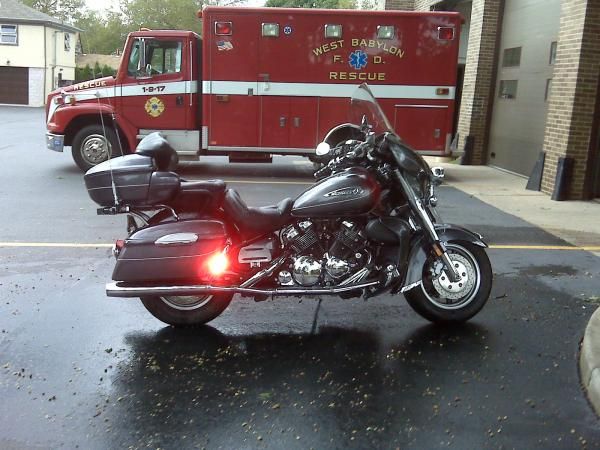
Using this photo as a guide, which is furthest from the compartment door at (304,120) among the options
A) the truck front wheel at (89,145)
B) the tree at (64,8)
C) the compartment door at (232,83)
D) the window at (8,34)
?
the tree at (64,8)

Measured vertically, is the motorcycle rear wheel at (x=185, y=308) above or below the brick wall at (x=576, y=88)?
below

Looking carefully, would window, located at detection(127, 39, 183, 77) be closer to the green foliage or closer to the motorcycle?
the motorcycle

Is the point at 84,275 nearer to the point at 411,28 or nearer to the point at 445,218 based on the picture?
the point at 445,218

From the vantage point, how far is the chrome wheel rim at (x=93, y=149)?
12398 mm

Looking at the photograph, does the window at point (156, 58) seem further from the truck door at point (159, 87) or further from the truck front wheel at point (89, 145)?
the truck front wheel at point (89, 145)

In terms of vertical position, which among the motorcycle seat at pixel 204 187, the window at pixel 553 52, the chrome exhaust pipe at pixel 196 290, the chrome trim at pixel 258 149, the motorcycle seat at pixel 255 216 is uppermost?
the window at pixel 553 52

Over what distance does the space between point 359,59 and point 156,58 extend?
3.84m

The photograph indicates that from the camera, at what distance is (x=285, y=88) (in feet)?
40.4

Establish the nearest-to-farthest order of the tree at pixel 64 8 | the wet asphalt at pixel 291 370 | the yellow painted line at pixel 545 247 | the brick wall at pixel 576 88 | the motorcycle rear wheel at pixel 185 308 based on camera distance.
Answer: the wet asphalt at pixel 291 370 → the motorcycle rear wheel at pixel 185 308 → the yellow painted line at pixel 545 247 → the brick wall at pixel 576 88 → the tree at pixel 64 8

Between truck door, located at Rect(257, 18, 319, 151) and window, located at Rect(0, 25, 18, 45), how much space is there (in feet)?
122

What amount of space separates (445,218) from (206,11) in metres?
6.16

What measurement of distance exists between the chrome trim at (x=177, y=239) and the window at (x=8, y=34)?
4460 cm

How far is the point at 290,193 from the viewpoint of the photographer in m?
10.8

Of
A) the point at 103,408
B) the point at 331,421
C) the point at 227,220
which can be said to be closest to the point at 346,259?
the point at 227,220
